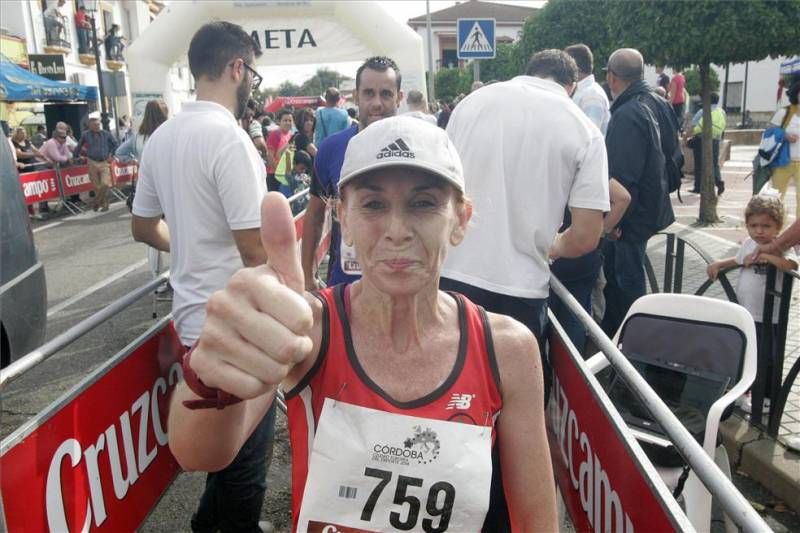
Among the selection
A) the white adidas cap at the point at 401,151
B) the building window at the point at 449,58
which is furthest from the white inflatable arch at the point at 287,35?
the building window at the point at 449,58

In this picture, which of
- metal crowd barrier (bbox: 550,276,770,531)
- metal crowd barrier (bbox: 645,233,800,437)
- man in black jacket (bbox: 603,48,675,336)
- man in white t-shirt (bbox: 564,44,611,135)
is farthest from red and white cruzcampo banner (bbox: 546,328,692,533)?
man in white t-shirt (bbox: 564,44,611,135)

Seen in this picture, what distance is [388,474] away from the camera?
155cm

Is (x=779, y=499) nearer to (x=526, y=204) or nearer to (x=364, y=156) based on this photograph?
(x=526, y=204)

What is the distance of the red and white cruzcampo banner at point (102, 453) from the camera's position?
6.34 ft

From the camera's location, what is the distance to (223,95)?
2803 mm

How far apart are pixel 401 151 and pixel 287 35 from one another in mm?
9406

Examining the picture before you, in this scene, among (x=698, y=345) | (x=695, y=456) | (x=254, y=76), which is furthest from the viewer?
(x=698, y=345)

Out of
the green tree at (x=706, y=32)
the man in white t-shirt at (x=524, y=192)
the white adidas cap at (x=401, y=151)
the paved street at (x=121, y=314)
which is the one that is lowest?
the paved street at (x=121, y=314)

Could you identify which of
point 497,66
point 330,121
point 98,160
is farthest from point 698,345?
point 497,66

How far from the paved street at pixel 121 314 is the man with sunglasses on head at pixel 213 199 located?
22.7 inches

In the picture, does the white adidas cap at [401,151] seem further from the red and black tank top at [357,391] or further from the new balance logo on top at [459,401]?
the new balance logo on top at [459,401]

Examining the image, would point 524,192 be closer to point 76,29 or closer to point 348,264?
point 348,264

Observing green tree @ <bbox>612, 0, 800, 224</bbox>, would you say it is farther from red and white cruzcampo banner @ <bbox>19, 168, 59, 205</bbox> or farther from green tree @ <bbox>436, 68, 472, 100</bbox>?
green tree @ <bbox>436, 68, 472, 100</bbox>

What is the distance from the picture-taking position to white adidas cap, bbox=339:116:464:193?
1.55 metres
